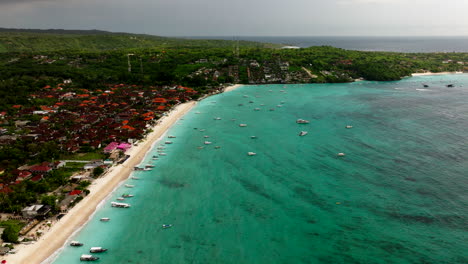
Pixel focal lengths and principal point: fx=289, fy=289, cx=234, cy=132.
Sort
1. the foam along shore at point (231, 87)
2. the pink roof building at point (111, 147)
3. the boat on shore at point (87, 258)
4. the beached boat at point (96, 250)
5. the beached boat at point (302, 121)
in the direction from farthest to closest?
1. the foam along shore at point (231, 87)
2. the beached boat at point (302, 121)
3. the pink roof building at point (111, 147)
4. the beached boat at point (96, 250)
5. the boat on shore at point (87, 258)

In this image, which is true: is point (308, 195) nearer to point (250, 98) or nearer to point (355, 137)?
point (355, 137)

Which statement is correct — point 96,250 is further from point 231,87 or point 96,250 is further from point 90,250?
point 231,87

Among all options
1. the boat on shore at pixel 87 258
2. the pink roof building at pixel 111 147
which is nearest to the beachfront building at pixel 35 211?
the boat on shore at pixel 87 258

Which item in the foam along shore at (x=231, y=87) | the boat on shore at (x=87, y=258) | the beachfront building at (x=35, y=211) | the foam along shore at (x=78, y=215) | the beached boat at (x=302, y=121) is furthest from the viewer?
the foam along shore at (x=231, y=87)

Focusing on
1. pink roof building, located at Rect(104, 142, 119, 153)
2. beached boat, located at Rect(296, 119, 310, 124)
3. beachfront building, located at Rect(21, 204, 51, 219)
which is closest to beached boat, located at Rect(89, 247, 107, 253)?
beachfront building, located at Rect(21, 204, 51, 219)

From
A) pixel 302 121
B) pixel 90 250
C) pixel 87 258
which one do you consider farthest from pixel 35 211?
pixel 302 121

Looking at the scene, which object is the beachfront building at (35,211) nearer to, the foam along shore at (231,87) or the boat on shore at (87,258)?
the boat on shore at (87,258)

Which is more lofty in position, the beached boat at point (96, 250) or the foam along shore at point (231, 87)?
the foam along shore at point (231, 87)

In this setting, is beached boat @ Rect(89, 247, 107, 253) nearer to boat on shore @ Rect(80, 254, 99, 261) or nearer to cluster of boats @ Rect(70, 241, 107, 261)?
cluster of boats @ Rect(70, 241, 107, 261)
